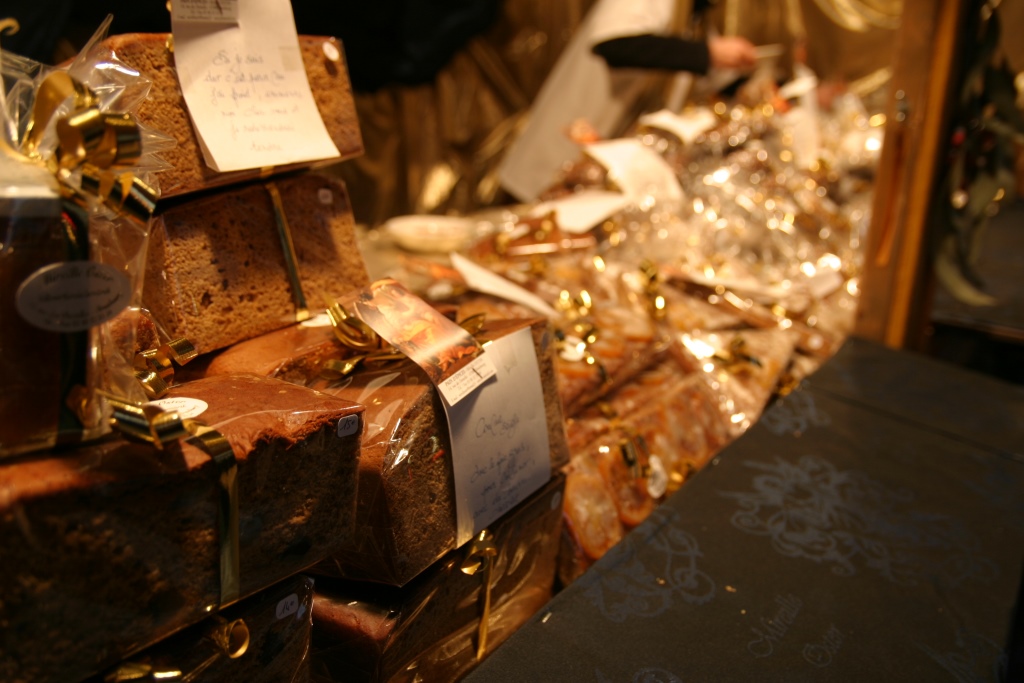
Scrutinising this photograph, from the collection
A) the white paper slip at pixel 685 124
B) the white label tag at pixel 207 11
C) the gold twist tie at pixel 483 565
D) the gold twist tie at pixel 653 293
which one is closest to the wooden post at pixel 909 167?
the white paper slip at pixel 685 124

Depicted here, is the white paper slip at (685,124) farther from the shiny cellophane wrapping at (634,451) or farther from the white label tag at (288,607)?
the white label tag at (288,607)

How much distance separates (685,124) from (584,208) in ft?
2.13

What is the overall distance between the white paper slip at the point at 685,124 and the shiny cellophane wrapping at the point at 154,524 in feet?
6.09

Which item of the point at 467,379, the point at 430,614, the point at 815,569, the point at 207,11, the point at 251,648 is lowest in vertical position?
the point at 815,569

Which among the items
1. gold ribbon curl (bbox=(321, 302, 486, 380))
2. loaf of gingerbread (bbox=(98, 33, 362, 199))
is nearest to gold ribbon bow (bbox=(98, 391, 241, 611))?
gold ribbon curl (bbox=(321, 302, 486, 380))

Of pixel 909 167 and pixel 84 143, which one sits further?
pixel 909 167

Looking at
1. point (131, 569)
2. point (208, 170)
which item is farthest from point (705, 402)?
point (131, 569)

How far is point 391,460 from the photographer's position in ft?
2.30

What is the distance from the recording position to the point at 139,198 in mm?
551

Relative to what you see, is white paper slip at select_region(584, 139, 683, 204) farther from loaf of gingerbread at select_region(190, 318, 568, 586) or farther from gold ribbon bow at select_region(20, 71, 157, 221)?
gold ribbon bow at select_region(20, 71, 157, 221)

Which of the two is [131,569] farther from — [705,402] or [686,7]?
[686,7]

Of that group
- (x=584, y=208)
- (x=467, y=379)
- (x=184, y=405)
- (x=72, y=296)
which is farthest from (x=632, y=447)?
(x=584, y=208)

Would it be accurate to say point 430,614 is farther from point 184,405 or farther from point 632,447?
point 632,447

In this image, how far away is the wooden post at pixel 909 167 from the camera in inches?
67.5
